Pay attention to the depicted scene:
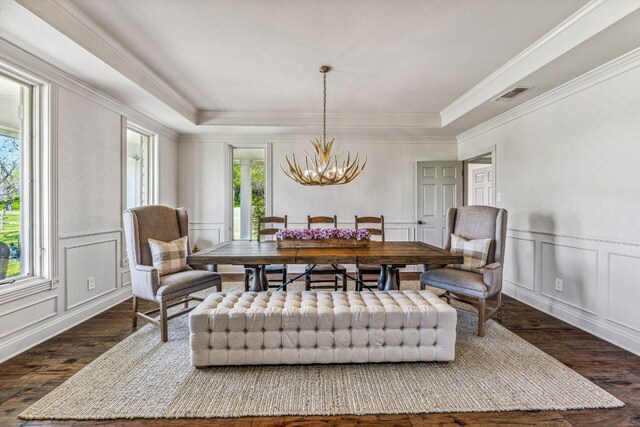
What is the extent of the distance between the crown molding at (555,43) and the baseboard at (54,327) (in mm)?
4752

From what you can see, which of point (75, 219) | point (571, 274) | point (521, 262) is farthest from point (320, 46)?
point (521, 262)

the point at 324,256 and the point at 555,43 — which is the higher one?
the point at 555,43

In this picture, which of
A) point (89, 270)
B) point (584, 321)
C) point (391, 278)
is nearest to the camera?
point (584, 321)

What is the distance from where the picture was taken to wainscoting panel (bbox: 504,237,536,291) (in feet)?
11.3

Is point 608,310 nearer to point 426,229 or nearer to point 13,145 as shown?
point 426,229

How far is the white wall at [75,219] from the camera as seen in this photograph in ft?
7.73

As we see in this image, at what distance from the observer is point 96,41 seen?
7.83 ft

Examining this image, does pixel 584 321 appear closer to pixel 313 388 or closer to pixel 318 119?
pixel 313 388

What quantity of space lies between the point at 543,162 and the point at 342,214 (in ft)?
9.37

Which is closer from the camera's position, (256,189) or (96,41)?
(96,41)

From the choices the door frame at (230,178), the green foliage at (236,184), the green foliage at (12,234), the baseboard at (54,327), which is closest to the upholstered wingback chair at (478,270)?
the door frame at (230,178)

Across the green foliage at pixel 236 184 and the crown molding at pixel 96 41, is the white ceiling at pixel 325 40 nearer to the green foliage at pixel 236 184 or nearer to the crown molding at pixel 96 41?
the crown molding at pixel 96 41

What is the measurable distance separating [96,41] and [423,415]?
3.48m

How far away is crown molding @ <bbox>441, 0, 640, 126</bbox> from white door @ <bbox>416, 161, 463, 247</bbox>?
142 cm
